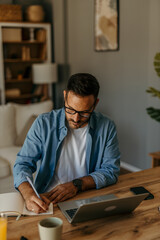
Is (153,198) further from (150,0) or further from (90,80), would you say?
(150,0)

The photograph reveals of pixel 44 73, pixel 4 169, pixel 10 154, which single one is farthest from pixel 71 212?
pixel 44 73

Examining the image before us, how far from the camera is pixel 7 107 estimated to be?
3531 millimetres

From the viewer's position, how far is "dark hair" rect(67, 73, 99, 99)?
1.44 m

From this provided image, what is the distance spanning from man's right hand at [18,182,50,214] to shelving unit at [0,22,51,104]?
3949 mm

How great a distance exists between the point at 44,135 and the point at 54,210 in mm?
443

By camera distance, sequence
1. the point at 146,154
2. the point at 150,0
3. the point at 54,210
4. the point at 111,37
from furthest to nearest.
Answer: the point at 111,37, the point at 146,154, the point at 150,0, the point at 54,210

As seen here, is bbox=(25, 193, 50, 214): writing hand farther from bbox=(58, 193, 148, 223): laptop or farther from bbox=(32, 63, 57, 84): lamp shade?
bbox=(32, 63, 57, 84): lamp shade

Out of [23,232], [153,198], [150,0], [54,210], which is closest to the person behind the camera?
[23,232]

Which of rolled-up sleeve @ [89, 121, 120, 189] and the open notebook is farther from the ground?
rolled-up sleeve @ [89, 121, 120, 189]

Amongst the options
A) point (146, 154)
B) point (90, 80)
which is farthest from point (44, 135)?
point (146, 154)

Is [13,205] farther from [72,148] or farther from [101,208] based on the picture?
[72,148]

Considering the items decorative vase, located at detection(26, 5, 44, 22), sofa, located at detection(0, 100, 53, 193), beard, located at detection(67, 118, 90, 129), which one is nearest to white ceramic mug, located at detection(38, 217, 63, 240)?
beard, located at detection(67, 118, 90, 129)

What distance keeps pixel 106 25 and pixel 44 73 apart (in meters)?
1.46

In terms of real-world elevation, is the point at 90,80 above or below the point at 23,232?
above
